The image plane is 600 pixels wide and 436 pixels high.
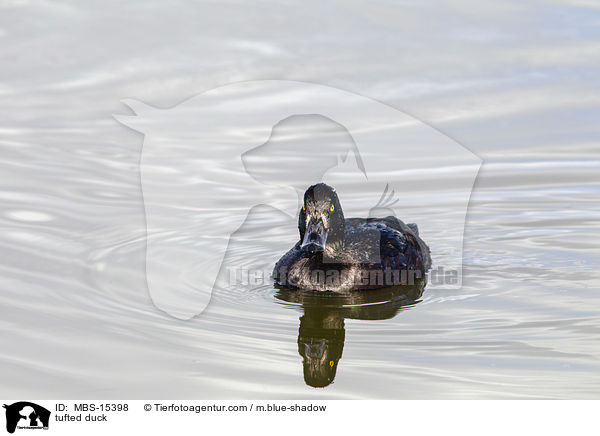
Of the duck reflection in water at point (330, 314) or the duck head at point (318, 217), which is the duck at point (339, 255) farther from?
the duck reflection in water at point (330, 314)

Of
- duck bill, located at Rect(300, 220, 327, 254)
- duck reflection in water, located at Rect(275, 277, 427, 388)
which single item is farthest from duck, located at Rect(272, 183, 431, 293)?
duck reflection in water, located at Rect(275, 277, 427, 388)

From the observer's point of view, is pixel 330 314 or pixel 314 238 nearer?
pixel 330 314

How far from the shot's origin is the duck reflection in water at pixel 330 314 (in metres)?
8.40

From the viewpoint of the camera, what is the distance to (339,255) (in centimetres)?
1055

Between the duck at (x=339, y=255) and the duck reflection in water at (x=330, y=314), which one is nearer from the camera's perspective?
the duck reflection in water at (x=330, y=314)

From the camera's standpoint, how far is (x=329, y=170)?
571 inches

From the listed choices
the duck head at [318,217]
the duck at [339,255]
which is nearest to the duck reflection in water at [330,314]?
the duck at [339,255]

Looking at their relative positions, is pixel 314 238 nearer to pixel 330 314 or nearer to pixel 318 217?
pixel 318 217

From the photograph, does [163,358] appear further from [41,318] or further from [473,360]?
[473,360]

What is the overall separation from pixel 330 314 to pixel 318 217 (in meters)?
1.11
